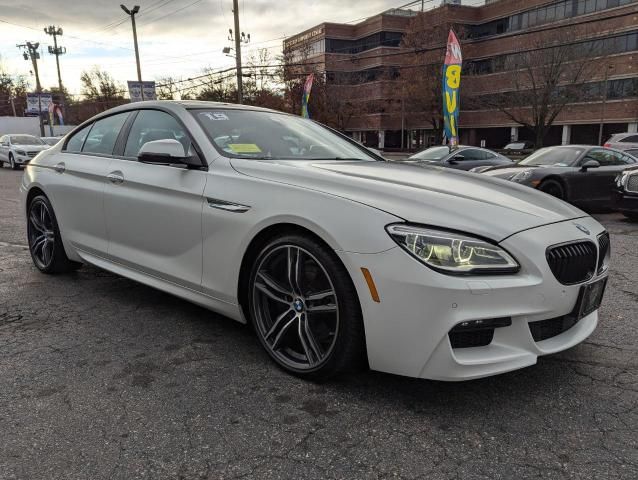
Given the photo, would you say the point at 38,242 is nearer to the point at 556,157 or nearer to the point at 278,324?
the point at 278,324

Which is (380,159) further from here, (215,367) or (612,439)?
(612,439)

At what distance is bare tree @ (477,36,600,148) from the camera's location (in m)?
39.5

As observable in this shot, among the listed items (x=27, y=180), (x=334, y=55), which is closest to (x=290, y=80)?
(x=334, y=55)

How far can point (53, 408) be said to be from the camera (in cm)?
255

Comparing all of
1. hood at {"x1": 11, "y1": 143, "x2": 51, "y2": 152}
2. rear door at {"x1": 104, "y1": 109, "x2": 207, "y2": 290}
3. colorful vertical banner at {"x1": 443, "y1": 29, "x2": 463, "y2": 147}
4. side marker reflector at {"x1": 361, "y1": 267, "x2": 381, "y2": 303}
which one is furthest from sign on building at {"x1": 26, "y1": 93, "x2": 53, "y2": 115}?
side marker reflector at {"x1": 361, "y1": 267, "x2": 381, "y2": 303}

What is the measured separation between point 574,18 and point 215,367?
50915mm

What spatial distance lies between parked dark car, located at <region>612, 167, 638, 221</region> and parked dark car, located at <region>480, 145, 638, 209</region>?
0.81 metres

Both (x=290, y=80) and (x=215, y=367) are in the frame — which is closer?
(x=215, y=367)

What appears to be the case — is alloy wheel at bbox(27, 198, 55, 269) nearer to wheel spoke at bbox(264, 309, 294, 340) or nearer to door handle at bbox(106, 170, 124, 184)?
door handle at bbox(106, 170, 124, 184)

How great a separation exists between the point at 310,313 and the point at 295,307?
11 cm

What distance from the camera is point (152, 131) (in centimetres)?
380

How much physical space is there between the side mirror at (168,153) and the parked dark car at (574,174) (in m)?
7.38

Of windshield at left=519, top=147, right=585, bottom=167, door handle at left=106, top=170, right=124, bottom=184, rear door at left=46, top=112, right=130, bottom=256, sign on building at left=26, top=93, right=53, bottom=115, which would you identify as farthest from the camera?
sign on building at left=26, top=93, right=53, bottom=115

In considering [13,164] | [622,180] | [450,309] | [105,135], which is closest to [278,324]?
[450,309]
